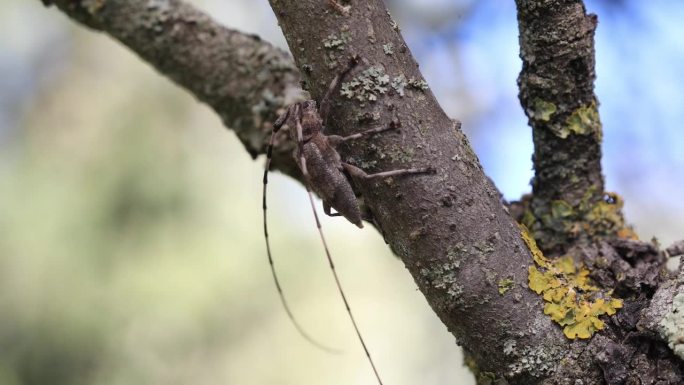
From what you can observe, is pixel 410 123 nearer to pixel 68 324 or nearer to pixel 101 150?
pixel 68 324

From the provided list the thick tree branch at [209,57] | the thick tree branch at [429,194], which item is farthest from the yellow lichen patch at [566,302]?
the thick tree branch at [209,57]

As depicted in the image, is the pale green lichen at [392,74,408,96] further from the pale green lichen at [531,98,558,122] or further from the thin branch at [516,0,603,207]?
the pale green lichen at [531,98,558,122]

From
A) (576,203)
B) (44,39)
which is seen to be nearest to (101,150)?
(44,39)

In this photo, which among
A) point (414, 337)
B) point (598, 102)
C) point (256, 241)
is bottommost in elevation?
point (598, 102)

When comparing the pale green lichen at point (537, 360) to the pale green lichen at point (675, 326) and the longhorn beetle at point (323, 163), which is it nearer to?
the pale green lichen at point (675, 326)

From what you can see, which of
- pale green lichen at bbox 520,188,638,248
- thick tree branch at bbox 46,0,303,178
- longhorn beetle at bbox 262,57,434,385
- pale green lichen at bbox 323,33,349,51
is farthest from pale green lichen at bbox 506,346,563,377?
thick tree branch at bbox 46,0,303,178
